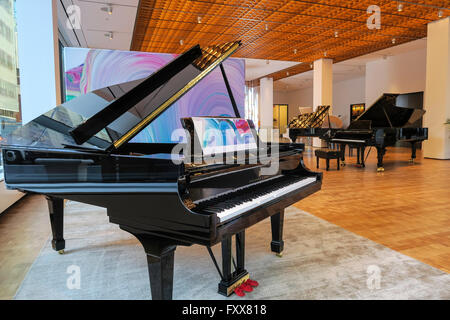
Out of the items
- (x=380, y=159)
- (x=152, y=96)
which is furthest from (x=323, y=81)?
(x=152, y=96)

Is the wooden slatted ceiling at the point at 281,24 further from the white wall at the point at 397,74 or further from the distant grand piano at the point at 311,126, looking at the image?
the distant grand piano at the point at 311,126

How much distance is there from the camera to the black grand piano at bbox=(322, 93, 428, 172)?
673 cm

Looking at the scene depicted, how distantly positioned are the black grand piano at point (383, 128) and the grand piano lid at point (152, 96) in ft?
18.4

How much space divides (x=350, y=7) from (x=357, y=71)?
27.9 ft

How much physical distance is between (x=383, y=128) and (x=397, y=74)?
255 inches

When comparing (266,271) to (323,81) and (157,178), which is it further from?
(323,81)

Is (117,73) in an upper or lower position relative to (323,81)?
lower

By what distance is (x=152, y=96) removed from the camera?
2.07 metres

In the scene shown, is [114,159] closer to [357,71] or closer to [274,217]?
[274,217]

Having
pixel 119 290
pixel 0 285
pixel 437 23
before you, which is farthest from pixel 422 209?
pixel 437 23

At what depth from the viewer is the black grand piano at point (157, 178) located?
123 centimetres

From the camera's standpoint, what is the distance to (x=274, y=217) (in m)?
2.32

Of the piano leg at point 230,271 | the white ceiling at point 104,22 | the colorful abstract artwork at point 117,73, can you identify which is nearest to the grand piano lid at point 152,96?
the piano leg at point 230,271

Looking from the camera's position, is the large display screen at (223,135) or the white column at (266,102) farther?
the white column at (266,102)
